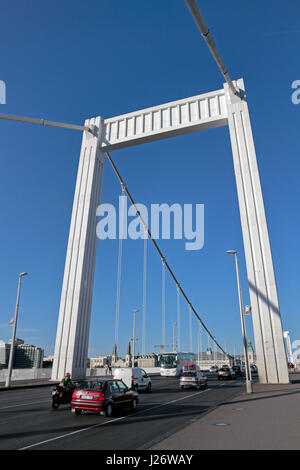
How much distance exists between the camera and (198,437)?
760 centimetres

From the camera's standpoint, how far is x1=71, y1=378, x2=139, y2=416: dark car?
1178 centimetres

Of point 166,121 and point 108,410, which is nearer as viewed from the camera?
point 108,410

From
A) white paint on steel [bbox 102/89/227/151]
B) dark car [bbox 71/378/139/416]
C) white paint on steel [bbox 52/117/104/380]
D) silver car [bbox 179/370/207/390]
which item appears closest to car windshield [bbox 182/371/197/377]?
silver car [bbox 179/370/207/390]

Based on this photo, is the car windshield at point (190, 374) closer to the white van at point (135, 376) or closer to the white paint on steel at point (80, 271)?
the white van at point (135, 376)

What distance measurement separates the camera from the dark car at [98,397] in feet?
38.7

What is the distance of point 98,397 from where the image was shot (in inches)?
467

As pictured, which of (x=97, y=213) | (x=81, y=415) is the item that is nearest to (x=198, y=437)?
(x=81, y=415)

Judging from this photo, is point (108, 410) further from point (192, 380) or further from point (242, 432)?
point (192, 380)

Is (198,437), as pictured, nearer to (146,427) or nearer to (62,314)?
(146,427)

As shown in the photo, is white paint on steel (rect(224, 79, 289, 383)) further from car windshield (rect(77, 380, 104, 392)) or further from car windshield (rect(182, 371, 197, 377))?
car windshield (rect(77, 380, 104, 392))

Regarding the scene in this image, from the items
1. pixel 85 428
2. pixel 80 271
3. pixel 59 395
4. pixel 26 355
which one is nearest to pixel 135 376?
pixel 80 271

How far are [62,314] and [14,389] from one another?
6.55 metres

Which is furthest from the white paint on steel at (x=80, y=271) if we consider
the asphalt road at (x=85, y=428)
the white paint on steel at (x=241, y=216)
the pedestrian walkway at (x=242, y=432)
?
the pedestrian walkway at (x=242, y=432)

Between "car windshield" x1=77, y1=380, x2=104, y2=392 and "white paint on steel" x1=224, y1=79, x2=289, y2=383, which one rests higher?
"white paint on steel" x1=224, y1=79, x2=289, y2=383
